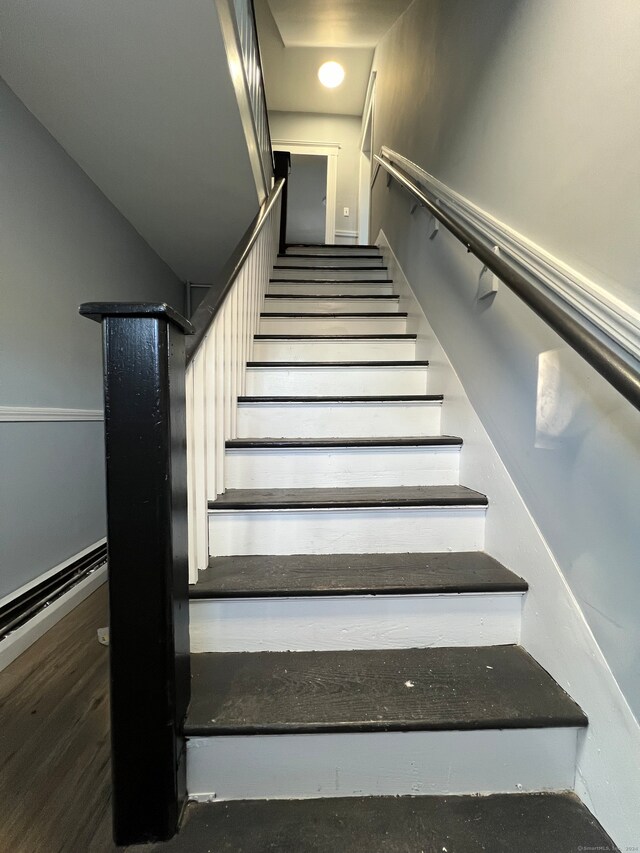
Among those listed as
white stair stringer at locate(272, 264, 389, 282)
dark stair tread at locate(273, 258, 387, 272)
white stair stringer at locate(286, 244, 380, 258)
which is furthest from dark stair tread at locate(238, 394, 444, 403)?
white stair stringer at locate(286, 244, 380, 258)

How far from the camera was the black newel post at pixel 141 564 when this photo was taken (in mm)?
736

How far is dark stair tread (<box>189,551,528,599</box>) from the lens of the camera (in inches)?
39.7

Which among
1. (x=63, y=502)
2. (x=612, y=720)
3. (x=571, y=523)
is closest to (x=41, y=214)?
(x=63, y=502)

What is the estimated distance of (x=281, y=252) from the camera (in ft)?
12.0

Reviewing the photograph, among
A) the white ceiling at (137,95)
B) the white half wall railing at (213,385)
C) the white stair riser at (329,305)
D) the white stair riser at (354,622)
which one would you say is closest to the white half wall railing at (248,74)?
the white ceiling at (137,95)

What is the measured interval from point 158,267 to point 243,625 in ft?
10.8

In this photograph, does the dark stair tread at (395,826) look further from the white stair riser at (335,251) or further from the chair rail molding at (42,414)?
the white stair riser at (335,251)

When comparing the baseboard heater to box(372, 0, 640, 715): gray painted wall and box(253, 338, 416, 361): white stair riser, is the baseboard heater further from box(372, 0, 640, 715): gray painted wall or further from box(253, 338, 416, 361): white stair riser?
box(372, 0, 640, 715): gray painted wall

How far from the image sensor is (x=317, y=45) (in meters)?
4.30

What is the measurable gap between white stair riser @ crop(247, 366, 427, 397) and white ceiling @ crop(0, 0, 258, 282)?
1217 millimetres

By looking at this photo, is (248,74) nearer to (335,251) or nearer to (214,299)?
(214,299)

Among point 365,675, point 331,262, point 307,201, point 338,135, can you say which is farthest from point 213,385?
point 307,201

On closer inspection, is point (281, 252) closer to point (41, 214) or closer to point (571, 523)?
point (41, 214)

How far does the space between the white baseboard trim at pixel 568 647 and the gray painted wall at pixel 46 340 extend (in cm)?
184
